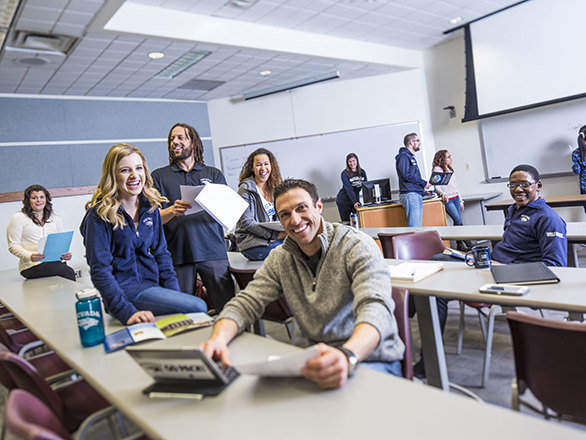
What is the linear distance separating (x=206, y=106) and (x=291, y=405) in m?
7.96

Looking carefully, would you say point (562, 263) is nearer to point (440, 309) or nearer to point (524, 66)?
point (440, 309)

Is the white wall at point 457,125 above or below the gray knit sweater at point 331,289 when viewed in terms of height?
above

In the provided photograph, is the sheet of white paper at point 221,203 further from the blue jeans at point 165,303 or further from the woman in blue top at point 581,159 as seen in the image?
the woman in blue top at point 581,159

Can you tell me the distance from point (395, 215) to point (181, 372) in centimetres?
593

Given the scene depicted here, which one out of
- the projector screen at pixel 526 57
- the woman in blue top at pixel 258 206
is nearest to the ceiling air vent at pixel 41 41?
the woman in blue top at pixel 258 206

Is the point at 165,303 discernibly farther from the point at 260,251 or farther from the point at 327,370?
the point at 260,251

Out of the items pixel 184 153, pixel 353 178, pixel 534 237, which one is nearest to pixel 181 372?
pixel 184 153

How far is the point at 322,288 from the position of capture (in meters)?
1.68

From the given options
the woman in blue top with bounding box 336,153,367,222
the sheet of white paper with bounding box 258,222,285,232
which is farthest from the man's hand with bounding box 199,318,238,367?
the woman in blue top with bounding box 336,153,367,222

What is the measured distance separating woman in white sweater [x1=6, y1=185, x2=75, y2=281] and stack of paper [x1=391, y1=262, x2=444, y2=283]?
304 cm

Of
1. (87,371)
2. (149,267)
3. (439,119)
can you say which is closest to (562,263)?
(149,267)

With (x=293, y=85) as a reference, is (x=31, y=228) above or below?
below

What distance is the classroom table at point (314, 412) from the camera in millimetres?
906

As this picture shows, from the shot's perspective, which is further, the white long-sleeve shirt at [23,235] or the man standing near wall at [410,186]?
the man standing near wall at [410,186]
